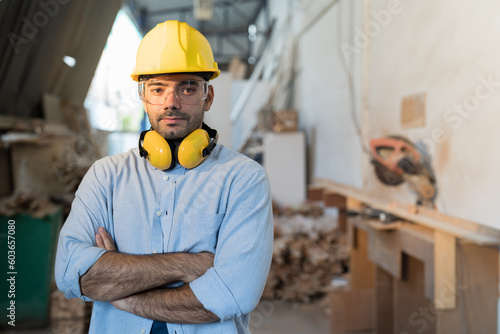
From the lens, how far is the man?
129cm

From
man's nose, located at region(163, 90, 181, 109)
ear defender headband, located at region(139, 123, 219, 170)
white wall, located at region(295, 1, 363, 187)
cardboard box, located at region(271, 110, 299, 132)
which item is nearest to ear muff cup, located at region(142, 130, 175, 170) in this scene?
ear defender headband, located at region(139, 123, 219, 170)

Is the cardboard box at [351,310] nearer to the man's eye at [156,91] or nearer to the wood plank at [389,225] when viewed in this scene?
the wood plank at [389,225]

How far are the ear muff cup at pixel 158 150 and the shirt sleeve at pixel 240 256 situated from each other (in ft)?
0.81

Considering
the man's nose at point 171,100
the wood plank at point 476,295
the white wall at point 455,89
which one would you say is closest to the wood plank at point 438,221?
the wood plank at point 476,295

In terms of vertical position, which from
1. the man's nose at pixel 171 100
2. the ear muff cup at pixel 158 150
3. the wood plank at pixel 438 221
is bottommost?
the wood plank at pixel 438 221

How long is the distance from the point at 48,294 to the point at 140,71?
320 cm

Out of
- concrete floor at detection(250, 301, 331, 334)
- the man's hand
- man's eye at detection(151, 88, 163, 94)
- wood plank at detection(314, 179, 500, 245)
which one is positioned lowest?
concrete floor at detection(250, 301, 331, 334)

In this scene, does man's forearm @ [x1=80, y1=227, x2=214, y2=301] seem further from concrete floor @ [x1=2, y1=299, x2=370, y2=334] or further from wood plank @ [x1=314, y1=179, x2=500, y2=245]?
concrete floor @ [x1=2, y1=299, x2=370, y2=334]

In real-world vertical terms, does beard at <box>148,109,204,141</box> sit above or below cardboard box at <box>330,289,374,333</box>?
above

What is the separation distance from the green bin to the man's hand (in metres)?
2.67

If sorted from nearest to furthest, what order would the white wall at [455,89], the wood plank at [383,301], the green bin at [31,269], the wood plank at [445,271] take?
the wood plank at [445,271], the white wall at [455,89], the wood plank at [383,301], the green bin at [31,269]

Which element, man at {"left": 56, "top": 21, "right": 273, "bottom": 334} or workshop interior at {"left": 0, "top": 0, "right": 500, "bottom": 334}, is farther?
workshop interior at {"left": 0, "top": 0, "right": 500, "bottom": 334}

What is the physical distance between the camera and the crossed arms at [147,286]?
4.17 feet

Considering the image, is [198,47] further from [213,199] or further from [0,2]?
[0,2]
